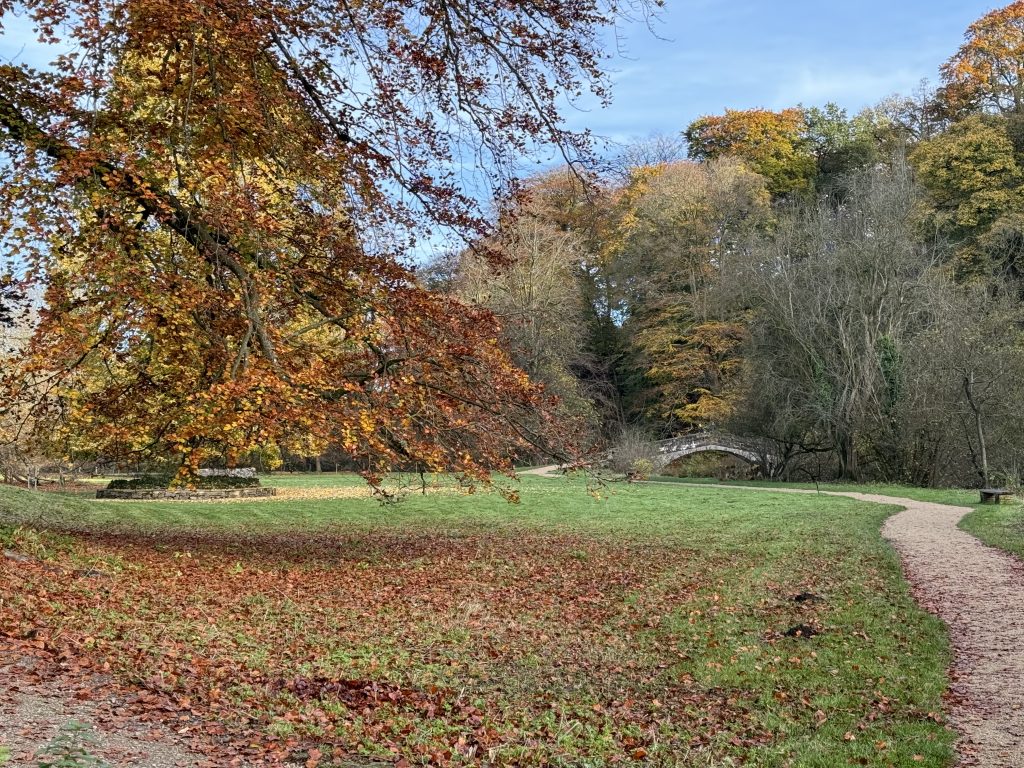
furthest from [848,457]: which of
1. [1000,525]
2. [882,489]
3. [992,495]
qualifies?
[1000,525]

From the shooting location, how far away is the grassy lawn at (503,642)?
5367mm

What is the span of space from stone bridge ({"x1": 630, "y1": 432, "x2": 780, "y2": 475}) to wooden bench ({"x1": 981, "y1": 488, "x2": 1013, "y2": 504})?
44.6ft

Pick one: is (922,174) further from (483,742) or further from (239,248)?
(483,742)

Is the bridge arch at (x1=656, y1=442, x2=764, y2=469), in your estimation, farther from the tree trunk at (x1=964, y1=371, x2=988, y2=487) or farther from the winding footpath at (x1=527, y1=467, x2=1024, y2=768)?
the winding footpath at (x1=527, y1=467, x2=1024, y2=768)

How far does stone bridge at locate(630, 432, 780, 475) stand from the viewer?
33.9m

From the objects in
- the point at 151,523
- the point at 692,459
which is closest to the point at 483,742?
the point at 151,523

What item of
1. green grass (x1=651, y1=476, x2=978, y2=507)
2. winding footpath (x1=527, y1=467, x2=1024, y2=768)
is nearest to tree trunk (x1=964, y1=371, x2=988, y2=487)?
green grass (x1=651, y1=476, x2=978, y2=507)

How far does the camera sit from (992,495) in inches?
781

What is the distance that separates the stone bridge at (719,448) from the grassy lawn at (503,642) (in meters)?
18.9

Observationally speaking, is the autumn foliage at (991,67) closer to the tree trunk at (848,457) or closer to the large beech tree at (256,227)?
the tree trunk at (848,457)

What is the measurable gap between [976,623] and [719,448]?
28432 mm

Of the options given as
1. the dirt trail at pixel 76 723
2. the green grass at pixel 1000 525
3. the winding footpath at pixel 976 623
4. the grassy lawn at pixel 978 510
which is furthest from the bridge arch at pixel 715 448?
the dirt trail at pixel 76 723

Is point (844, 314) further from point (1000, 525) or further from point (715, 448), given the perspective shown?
point (1000, 525)

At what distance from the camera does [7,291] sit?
9.68 meters
